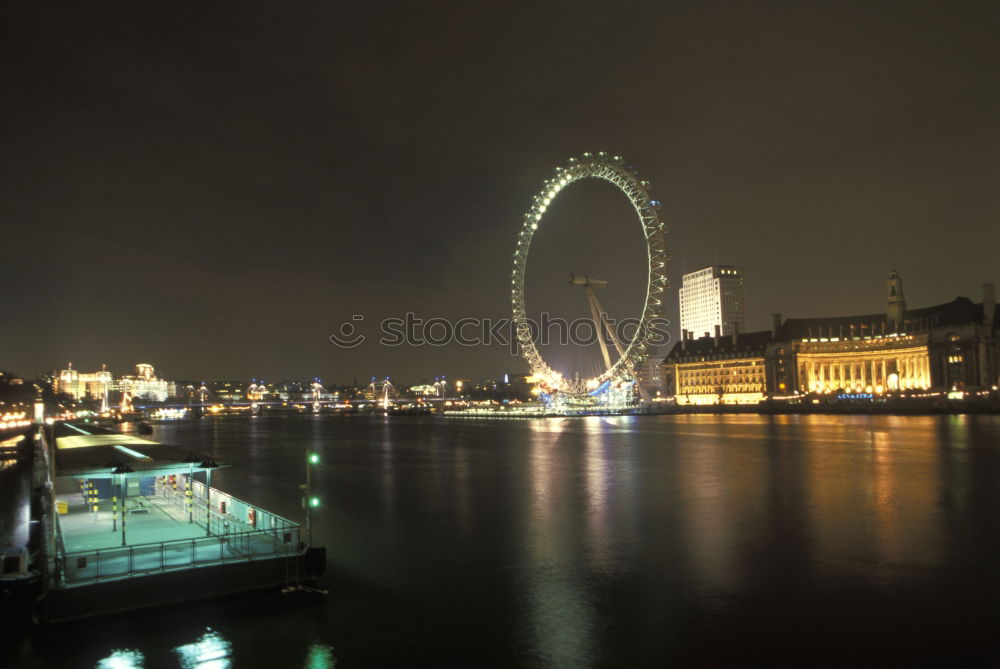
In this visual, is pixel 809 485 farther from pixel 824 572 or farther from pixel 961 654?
pixel 961 654

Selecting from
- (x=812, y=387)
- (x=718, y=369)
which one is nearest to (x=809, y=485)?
(x=812, y=387)

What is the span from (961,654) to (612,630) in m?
5.13

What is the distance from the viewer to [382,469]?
39.2m

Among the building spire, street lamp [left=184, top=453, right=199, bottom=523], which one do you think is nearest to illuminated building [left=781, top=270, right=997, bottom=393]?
the building spire

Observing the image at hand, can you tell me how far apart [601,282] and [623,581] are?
73352mm

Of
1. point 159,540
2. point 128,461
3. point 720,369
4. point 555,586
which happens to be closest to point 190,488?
point 128,461

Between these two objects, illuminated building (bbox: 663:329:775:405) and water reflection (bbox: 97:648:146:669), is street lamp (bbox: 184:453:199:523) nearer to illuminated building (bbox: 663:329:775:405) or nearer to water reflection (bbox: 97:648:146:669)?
water reflection (bbox: 97:648:146:669)

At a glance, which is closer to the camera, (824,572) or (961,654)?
(961,654)

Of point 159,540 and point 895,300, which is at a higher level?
point 895,300

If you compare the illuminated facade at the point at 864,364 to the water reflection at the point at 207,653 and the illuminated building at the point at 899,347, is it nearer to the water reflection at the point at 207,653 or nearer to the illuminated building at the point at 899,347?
the illuminated building at the point at 899,347

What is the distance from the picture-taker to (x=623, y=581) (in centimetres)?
1535

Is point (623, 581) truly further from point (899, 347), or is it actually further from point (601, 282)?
point (899, 347)

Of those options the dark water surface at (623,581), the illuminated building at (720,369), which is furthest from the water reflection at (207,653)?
the illuminated building at (720,369)

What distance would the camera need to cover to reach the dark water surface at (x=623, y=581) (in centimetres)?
1159
